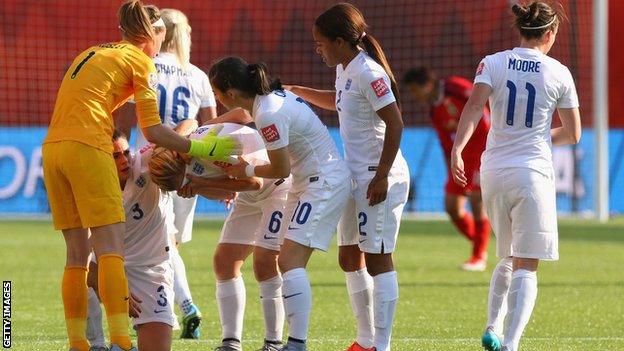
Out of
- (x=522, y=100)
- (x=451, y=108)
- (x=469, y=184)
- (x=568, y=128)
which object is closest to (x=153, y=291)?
(x=522, y=100)

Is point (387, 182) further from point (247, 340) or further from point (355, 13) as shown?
point (247, 340)

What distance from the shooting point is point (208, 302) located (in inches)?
396

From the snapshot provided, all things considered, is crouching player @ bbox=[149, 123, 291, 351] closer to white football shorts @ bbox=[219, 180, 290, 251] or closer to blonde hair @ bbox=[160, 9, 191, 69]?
white football shorts @ bbox=[219, 180, 290, 251]

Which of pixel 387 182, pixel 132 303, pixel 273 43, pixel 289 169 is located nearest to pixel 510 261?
pixel 387 182

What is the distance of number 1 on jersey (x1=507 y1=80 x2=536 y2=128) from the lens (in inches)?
272

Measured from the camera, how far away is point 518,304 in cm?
679

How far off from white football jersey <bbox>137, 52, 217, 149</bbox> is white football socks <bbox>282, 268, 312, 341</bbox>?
2222mm

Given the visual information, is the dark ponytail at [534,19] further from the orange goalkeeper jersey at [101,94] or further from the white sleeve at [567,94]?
the orange goalkeeper jersey at [101,94]

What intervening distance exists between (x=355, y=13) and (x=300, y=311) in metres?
1.59

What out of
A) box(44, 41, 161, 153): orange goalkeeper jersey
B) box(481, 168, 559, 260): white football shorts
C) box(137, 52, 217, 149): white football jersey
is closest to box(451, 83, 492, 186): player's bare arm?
box(481, 168, 559, 260): white football shorts

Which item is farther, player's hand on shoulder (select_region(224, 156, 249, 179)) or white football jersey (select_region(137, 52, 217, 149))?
white football jersey (select_region(137, 52, 217, 149))

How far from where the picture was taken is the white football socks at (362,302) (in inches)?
282

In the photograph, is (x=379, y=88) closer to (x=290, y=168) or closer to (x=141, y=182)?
(x=290, y=168)

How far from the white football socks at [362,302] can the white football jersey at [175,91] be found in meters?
2.00
